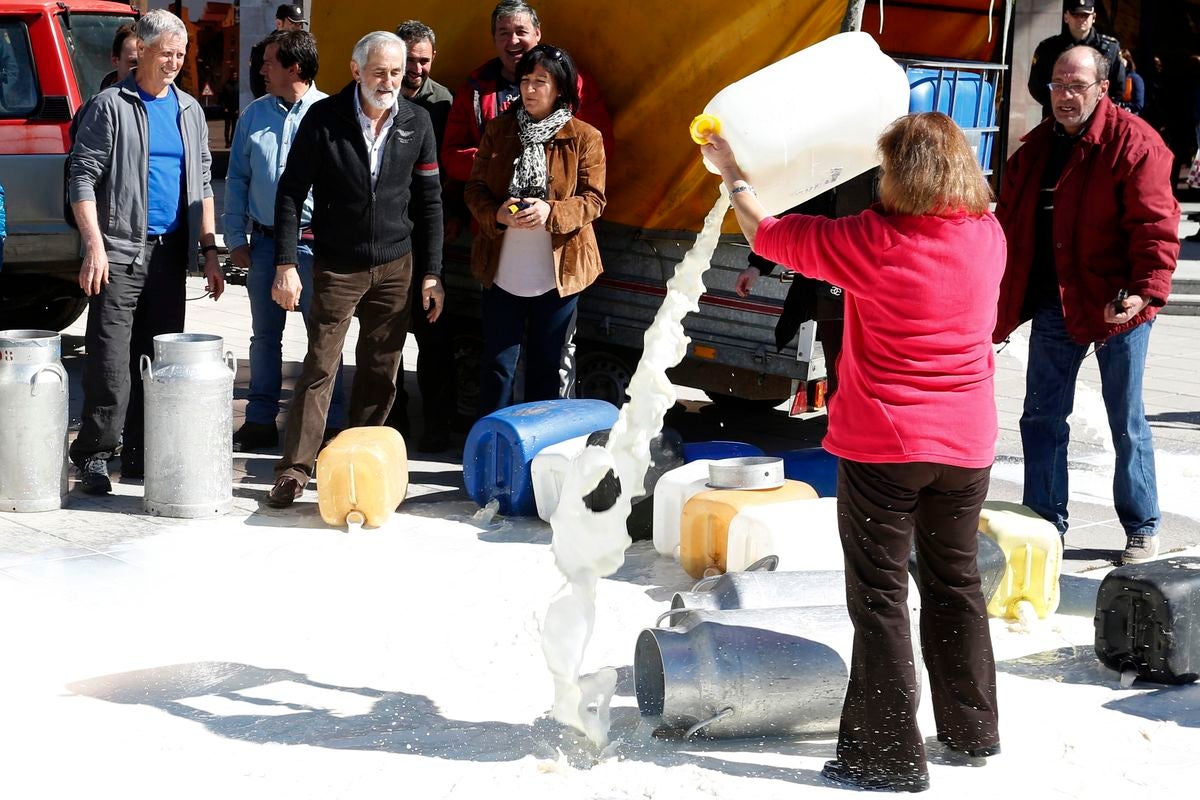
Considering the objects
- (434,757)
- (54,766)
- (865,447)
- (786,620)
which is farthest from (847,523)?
(54,766)

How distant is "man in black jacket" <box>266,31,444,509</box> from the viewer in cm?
671

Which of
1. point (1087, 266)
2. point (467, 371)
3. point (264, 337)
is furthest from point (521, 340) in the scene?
point (1087, 266)

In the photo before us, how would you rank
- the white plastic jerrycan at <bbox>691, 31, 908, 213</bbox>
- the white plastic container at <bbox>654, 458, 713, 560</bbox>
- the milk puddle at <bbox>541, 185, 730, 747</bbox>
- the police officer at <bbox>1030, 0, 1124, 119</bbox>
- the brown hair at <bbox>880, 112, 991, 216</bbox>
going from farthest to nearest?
1. the police officer at <bbox>1030, 0, 1124, 119</bbox>
2. the white plastic container at <bbox>654, 458, 713, 560</bbox>
3. the white plastic jerrycan at <bbox>691, 31, 908, 213</bbox>
4. the milk puddle at <bbox>541, 185, 730, 747</bbox>
5. the brown hair at <bbox>880, 112, 991, 216</bbox>

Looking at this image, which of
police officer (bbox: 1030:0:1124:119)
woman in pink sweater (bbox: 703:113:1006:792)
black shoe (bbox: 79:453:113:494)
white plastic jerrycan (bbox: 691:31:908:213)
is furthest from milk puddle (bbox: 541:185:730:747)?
police officer (bbox: 1030:0:1124:119)

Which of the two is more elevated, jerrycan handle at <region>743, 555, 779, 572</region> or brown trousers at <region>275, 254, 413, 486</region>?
brown trousers at <region>275, 254, 413, 486</region>

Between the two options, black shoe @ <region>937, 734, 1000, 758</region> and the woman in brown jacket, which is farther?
the woman in brown jacket

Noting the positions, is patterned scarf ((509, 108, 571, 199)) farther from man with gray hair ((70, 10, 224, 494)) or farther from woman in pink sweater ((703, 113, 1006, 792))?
woman in pink sweater ((703, 113, 1006, 792))

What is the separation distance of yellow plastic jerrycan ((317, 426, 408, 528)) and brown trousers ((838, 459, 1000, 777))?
279 cm

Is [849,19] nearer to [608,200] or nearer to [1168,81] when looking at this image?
[608,200]

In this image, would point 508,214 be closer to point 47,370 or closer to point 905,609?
point 47,370

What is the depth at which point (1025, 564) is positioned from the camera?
536 cm

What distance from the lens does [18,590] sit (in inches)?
217

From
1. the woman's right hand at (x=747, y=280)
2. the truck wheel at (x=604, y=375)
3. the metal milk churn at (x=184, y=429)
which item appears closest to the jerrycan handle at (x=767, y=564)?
the woman's right hand at (x=747, y=280)

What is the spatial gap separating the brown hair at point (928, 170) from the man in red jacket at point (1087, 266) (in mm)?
1974
